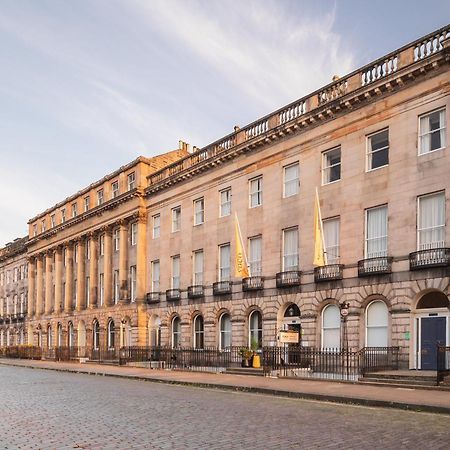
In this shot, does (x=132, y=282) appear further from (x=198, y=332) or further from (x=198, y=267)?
(x=198, y=332)

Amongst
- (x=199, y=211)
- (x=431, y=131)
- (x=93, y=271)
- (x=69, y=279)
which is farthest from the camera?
(x=69, y=279)

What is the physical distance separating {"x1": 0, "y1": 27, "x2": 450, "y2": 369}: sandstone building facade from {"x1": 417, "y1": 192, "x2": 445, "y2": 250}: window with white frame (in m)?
0.05

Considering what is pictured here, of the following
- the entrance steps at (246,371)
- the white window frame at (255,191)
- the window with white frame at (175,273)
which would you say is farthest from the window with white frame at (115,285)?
the entrance steps at (246,371)

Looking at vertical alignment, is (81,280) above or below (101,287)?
above

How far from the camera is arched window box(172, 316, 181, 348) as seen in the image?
40.9 meters

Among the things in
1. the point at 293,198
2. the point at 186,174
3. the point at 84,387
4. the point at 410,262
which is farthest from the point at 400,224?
the point at 186,174

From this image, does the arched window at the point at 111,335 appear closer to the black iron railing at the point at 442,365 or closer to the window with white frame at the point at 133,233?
the window with white frame at the point at 133,233

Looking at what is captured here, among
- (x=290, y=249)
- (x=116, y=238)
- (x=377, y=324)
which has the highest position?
(x=116, y=238)

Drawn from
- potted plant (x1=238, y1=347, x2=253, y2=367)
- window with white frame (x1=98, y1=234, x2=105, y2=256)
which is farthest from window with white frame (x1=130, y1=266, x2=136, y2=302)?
potted plant (x1=238, y1=347, x2=253, y2=367)

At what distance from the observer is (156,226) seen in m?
44.9

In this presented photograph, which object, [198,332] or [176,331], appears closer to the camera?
[198,332]

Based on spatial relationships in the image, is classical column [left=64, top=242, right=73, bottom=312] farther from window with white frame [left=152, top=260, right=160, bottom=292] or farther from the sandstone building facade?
window with white frame [left=152, top=260, right=160, bottom=292]

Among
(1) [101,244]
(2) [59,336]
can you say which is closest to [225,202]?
(1) [101,244]

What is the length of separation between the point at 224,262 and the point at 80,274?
22.3 m
